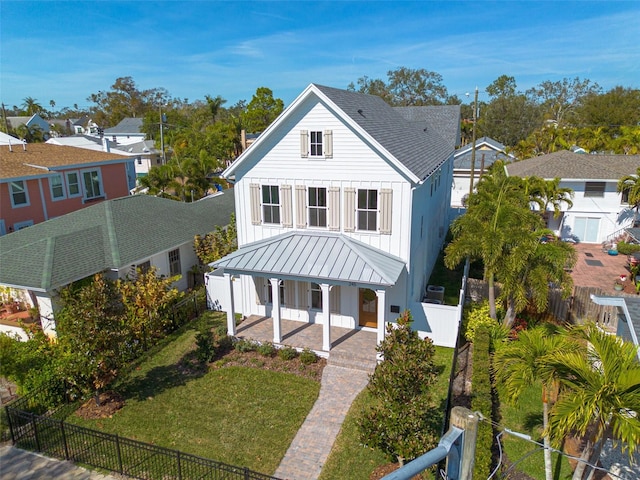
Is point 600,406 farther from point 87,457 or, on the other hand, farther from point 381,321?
point 87,457

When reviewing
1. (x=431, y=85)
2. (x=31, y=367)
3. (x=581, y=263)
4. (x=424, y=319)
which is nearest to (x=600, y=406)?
(x=424, y=319)

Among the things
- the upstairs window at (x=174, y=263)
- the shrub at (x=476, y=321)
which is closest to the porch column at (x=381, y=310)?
the shrub at (x=476, y=321)

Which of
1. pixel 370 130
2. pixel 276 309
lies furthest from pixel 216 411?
pixel 370 130

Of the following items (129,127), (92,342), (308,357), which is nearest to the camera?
(92,342)

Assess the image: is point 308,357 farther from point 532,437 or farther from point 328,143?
point 328,143

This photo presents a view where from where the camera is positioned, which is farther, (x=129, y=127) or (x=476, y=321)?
(x=129, y=127)

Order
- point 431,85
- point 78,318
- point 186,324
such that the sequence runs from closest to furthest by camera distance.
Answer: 1. point 78,318
2. point 186,324
3. point 431,85
